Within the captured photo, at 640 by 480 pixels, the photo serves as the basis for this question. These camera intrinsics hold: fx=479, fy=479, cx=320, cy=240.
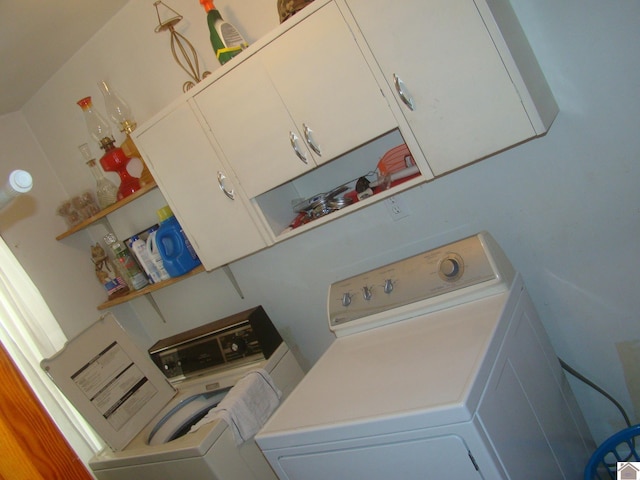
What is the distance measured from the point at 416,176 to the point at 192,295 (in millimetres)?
1599

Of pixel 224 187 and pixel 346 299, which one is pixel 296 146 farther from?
pixel 346 299

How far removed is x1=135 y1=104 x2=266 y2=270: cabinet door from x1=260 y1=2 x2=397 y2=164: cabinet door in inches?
17.3

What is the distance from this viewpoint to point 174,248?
237 centimetres

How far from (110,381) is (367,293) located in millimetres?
1268

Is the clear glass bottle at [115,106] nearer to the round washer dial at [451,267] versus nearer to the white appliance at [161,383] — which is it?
the white appliance at [161,383]

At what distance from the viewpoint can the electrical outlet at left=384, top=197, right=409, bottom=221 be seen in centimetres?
196

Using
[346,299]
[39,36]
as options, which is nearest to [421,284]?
[346,299]

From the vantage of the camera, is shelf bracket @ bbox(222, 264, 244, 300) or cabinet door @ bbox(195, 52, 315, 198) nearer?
cabinet door @ bbox(195, 52, 315, 198)

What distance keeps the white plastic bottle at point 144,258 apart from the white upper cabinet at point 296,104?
0.89 m

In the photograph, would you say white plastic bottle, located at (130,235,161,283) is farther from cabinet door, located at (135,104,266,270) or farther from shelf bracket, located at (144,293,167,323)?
cabinet door, located at (135,104,266,270)

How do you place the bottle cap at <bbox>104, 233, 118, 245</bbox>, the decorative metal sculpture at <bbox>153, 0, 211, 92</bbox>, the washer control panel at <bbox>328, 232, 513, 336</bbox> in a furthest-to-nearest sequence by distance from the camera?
the bottle cap at <bbox>104, 233, 118, 245</bbox> → the decorative metal sculpture at <bbox>153, 0, 211, 92</bbox> → the washer control panel at <bbox>328, 232, 513, 336</bbox>

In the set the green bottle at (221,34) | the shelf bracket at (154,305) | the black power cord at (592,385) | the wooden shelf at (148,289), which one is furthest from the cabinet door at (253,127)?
the shelf bracket at (154,305)

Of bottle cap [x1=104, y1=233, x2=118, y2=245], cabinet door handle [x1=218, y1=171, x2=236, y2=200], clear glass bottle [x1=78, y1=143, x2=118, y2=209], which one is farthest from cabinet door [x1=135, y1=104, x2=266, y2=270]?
bottle cap [x1=104, y1=233, x2=118, y2=245]

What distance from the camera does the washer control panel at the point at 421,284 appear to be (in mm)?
1606
